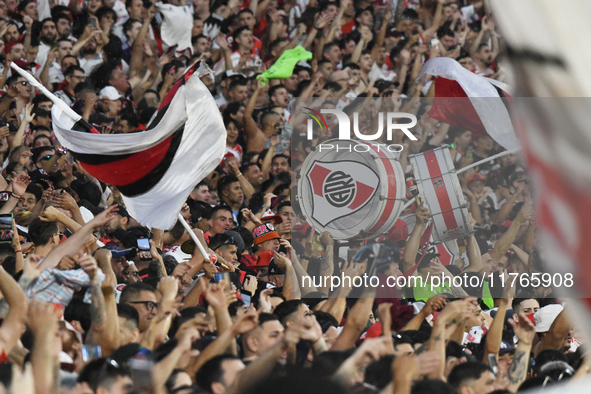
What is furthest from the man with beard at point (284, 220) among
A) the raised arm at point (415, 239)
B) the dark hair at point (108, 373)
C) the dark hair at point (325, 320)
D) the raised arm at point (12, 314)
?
the dark hair at point (108, 373)

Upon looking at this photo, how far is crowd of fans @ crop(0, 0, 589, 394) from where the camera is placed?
3738 mm

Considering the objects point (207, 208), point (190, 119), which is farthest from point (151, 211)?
point (207, 208)

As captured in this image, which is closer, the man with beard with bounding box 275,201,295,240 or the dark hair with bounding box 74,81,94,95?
the man with beard with bounding box 275,201,295,240

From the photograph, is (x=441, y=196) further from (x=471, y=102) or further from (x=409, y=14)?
(x=409, y=14)

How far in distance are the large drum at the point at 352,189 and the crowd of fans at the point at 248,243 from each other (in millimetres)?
150

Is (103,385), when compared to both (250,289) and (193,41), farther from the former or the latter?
(193,41)

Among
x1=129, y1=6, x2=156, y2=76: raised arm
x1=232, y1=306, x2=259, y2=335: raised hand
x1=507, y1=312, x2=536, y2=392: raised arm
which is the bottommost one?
x1=129, y1=6, x2=156, y2=76: raised arm

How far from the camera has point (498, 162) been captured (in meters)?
9.91

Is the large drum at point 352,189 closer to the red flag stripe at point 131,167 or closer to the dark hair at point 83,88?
the red flag stripe at point 131,167

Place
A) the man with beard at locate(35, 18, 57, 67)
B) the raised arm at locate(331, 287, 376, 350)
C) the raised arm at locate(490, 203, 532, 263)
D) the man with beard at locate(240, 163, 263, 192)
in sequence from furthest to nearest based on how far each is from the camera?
the man with beard at locate(35, 18, 57, 67)
the man with beard at locate(240, 163, 263, 192)
the raised arm at locate(490, 203, 532, 263)
the raised arm at locate(331, 287, 376, 350)

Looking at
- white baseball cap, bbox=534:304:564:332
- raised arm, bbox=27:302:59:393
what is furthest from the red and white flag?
raised arm, bbox=27:302:59:393

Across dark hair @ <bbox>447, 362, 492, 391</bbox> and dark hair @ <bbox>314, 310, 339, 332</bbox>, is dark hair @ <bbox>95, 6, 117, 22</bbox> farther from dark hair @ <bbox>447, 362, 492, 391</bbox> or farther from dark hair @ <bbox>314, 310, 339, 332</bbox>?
dark hair @ <bbox>447, 362, 492, 391</bbox>

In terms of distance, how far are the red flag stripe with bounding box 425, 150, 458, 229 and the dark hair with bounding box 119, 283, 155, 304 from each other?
259 cm

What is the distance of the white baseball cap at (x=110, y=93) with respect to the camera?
8.87m
